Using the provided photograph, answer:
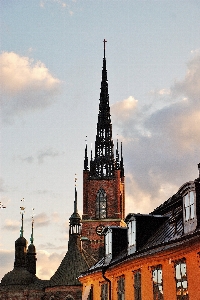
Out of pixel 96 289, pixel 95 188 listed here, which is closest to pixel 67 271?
pixel 95 188

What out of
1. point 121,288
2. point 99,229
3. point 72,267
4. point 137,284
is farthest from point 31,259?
point 137,284

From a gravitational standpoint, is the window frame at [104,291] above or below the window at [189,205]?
below

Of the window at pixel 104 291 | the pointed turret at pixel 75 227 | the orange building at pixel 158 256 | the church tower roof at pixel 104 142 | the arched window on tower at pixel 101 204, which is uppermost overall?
the church tower roof at pixel 104 142

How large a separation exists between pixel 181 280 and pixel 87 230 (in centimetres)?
5940

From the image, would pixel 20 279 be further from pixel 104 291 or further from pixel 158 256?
pixel 158 256

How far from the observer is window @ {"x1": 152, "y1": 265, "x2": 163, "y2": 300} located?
64.0ft

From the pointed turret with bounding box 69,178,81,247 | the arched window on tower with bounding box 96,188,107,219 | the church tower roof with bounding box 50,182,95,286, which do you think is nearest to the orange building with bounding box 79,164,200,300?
the church tower roof with bounding box 50,182,95,286

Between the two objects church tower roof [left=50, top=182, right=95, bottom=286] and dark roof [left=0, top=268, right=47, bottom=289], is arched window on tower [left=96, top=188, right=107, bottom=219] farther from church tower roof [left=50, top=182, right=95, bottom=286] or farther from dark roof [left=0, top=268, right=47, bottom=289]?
dark roof [left=0, top=268, right=47, bottom=289]

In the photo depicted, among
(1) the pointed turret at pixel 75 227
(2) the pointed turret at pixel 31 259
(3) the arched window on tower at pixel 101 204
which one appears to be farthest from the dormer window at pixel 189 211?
(2) the pointed turret at pixel 31 259

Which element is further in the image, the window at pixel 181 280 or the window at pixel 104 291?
the window at pixel 104 291

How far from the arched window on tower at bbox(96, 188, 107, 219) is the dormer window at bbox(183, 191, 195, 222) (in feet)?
197

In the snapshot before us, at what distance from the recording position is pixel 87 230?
76.4 m

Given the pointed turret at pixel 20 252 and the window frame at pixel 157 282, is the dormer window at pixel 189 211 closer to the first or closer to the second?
the window frame at pixel 157 282

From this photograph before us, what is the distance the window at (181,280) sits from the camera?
17.4 m
